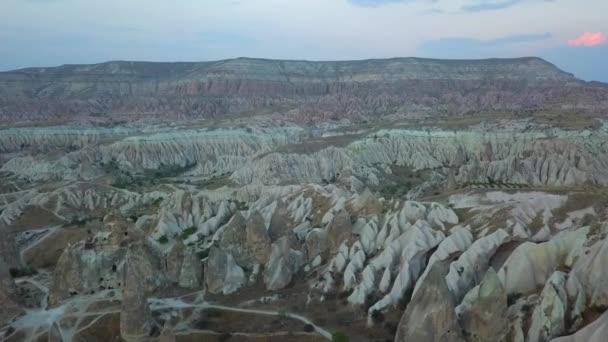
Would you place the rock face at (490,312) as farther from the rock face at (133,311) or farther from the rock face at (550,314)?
the rock face at (133,311)

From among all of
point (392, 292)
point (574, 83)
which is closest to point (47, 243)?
point (392, 292)

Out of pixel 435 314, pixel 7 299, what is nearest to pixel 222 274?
pixel 7 299

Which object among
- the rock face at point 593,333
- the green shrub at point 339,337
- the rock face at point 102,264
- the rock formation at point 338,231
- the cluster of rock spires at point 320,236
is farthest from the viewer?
the rock formation at point 338,231

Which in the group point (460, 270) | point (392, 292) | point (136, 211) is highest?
point (460, 270)

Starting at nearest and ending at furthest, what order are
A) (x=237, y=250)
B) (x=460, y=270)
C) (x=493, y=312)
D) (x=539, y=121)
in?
(x=493, y=312) → (x=460, y=270) → (x=237, y=250) → (x=539, y=121)

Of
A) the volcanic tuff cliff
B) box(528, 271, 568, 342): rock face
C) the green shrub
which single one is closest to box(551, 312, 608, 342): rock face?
box(528, 271, 568, 342): rock face

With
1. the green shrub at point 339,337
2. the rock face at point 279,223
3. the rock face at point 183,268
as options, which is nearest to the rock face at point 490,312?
the green shrub at point 339,337

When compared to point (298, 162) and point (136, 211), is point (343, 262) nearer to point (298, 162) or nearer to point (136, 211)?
point (136, 211)
